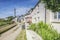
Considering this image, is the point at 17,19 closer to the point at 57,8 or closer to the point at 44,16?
the point at 44,16

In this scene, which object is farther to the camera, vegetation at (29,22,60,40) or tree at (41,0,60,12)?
vegetation at (29,22,60,40)

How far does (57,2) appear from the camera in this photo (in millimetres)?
8750

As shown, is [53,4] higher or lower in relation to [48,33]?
higher

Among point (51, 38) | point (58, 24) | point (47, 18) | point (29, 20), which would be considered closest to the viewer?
point (51, 38)

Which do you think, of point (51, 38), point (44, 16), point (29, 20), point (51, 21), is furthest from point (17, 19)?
point (51, 38)

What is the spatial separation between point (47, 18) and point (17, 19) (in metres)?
Answer: 41.4

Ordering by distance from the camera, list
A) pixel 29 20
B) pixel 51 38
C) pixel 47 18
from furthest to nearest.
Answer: pixel 29 20
pixel 47 18
pixel 51 38

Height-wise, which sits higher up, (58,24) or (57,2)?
(57,2)

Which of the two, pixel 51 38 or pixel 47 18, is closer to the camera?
pixel 51 38

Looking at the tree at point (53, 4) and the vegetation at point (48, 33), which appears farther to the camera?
the vegetation at point (48, 33)

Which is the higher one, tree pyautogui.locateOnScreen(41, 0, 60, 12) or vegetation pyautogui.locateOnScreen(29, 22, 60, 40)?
tree pyautogui.locateOnScreen(41, 0, 60, 12)

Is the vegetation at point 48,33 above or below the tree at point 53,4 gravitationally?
below

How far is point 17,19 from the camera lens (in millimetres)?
69750

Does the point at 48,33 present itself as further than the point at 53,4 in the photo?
Yes
